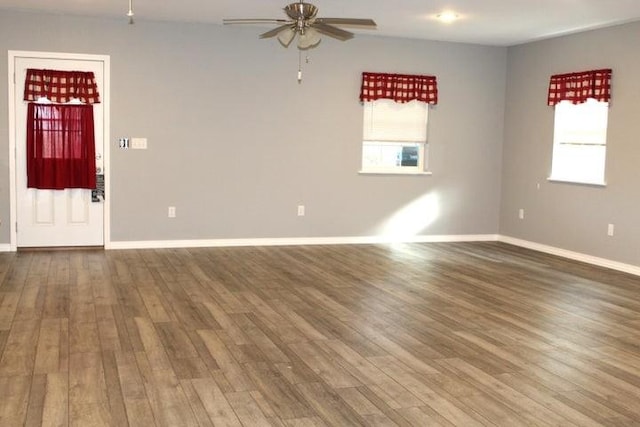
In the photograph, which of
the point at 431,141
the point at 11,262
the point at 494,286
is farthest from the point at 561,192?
the point at 11,262

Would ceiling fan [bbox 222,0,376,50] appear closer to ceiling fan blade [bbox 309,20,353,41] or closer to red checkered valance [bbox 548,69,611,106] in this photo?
ceiling fan blade [bbox 309,20,353,41]

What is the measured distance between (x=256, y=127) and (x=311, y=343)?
429 centimetres

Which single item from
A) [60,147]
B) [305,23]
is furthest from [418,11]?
[60,147]

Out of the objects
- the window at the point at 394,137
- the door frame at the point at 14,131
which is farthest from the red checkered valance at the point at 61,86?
the window at the point at 394,137

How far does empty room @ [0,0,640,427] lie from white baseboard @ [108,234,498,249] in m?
0.03

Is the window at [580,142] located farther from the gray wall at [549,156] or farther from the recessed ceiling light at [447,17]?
the recessed ceiling light at [447,17]

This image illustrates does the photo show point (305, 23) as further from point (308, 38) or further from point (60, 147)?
point (60, 147)

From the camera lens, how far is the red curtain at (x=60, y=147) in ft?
24.5

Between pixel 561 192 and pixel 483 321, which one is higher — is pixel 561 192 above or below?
above

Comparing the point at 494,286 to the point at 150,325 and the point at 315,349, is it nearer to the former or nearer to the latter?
the point at 315,349

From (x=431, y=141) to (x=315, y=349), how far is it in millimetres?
5187

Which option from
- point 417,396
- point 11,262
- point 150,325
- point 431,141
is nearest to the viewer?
point 417,396

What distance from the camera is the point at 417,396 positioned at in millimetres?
3484

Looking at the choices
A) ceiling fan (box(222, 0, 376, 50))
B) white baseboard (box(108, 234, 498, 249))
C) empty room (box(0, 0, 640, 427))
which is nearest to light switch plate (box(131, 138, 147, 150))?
empty room (box(0, 0, 640, 427))
